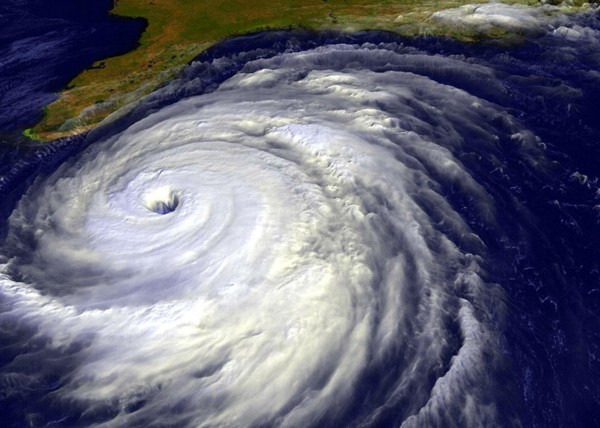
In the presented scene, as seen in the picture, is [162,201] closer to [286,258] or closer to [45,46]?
[286,258]

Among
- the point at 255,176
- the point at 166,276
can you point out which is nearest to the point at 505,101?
the point at 255,176

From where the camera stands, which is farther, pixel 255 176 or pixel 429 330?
pixel 255 176

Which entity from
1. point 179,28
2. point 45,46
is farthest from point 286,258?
point 45,46

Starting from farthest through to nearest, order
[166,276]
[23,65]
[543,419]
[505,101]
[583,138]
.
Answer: [23,65], [505,101], [583,138], [166,276], [543,419]

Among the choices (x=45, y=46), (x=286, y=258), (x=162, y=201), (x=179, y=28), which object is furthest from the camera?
(x=179, y=28)

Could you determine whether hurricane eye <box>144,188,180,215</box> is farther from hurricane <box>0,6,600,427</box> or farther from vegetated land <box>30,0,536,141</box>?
vegetated land <box>30,0,536,141</box>

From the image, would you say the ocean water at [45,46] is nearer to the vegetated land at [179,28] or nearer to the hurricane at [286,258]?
the vegetated land at [179,28]

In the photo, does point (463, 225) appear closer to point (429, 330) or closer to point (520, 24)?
point (429, 330)
